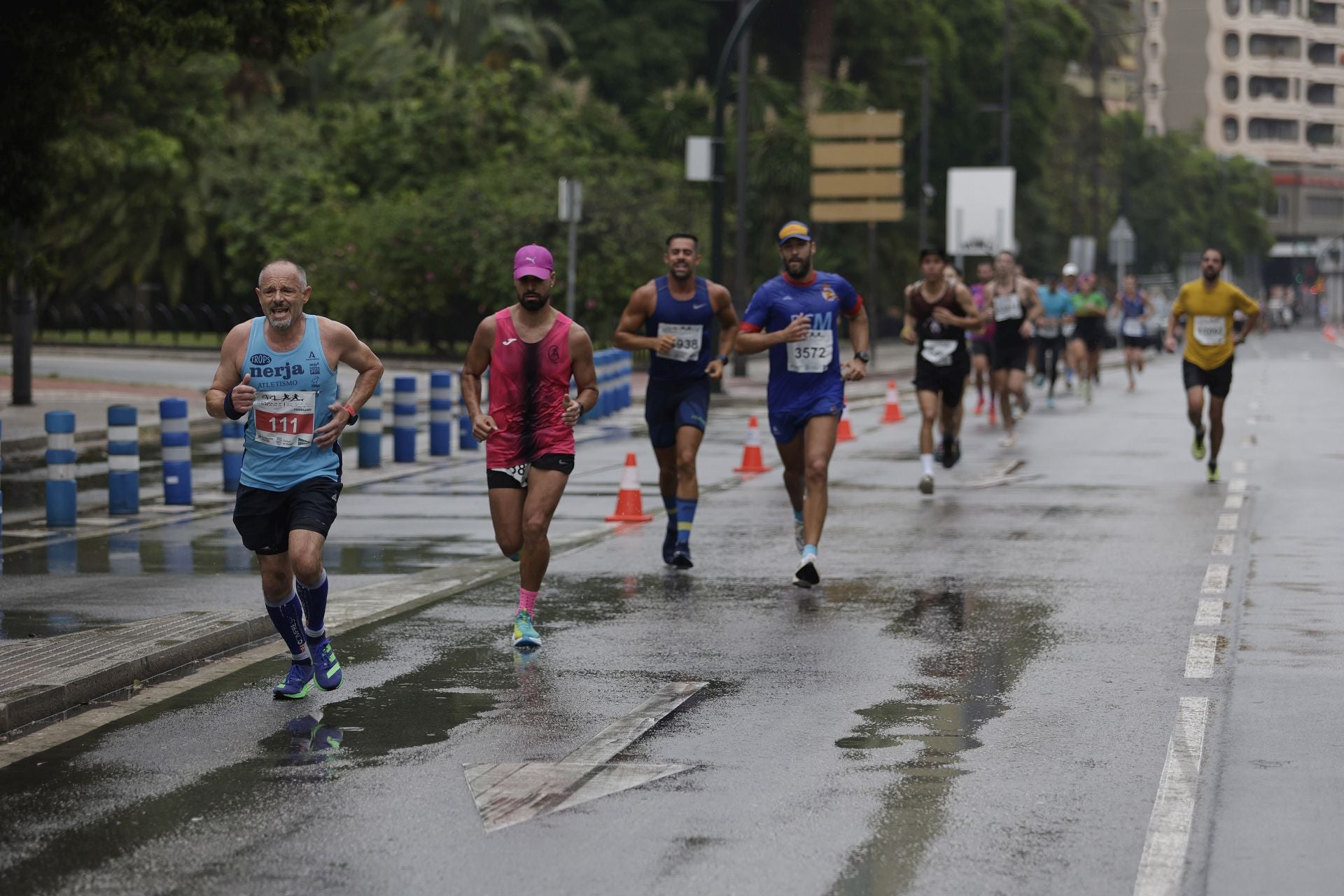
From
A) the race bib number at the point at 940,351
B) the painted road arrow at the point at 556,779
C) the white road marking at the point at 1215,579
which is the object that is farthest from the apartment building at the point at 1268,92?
the painted road arrow at the point at 556,779

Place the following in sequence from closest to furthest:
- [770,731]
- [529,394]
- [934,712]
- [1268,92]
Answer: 1. [770,731]
2. [934,712]
3. [529,394]
4. [1268,92]

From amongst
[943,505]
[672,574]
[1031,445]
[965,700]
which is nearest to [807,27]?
[1031,445]

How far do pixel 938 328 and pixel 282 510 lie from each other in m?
10.8

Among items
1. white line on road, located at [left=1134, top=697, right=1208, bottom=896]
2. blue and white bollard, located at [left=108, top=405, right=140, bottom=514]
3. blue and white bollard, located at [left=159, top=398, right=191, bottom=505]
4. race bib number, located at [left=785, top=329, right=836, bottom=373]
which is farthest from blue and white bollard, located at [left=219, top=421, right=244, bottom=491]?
white line on road, located at [left=1134, top=697, right=1208, bottom=896]

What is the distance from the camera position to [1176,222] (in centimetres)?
10569

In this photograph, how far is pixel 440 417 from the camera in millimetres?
22219

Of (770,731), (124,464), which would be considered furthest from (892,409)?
(770,731)

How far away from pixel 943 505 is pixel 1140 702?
817cm

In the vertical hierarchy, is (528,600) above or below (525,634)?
above

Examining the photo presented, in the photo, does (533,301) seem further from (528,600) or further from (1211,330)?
(1211,330)

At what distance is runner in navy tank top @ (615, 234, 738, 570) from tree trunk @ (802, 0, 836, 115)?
4362 cm

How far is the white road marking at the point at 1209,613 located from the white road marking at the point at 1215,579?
1.11ft

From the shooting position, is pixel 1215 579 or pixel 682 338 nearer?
pixel 1215 579

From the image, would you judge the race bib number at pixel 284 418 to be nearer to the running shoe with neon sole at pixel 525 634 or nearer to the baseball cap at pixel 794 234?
the running shoe with neon sole at pixel 525 634
